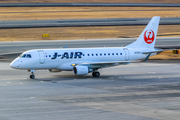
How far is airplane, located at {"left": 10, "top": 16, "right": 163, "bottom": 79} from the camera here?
4275cm

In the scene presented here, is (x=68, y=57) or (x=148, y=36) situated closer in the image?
(x=68, y=57)

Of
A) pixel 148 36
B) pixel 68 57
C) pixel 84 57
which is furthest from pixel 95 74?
pixel 148 36

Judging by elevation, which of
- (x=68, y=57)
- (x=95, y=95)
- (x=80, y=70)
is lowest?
(x=95, y=95)

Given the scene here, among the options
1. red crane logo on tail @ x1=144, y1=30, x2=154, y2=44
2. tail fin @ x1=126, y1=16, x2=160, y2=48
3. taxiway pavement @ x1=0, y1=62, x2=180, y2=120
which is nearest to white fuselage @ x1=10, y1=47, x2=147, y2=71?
tail fin @ x1=126, y1=16, x2=160, y2=48

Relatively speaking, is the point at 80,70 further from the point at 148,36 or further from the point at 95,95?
the point at 148,36

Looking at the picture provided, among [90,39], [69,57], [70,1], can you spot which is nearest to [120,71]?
[69,57]

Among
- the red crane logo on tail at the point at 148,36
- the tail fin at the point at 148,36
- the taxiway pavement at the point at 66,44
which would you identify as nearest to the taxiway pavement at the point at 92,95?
the tail fin at the point at 148,36

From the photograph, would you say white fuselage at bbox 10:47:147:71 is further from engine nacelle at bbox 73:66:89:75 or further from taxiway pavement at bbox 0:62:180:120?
taxiway pavement at bbox 0:62:180:120

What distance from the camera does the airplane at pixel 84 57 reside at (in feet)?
140

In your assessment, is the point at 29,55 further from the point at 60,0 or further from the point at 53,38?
the point at 60,0

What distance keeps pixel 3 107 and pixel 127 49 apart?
23.1 metres

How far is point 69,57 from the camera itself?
44.3 metres

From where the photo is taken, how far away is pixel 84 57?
45.2 m

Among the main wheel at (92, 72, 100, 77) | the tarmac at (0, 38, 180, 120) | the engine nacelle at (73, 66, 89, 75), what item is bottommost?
the tarmac at (0, 38, 180, 120)
